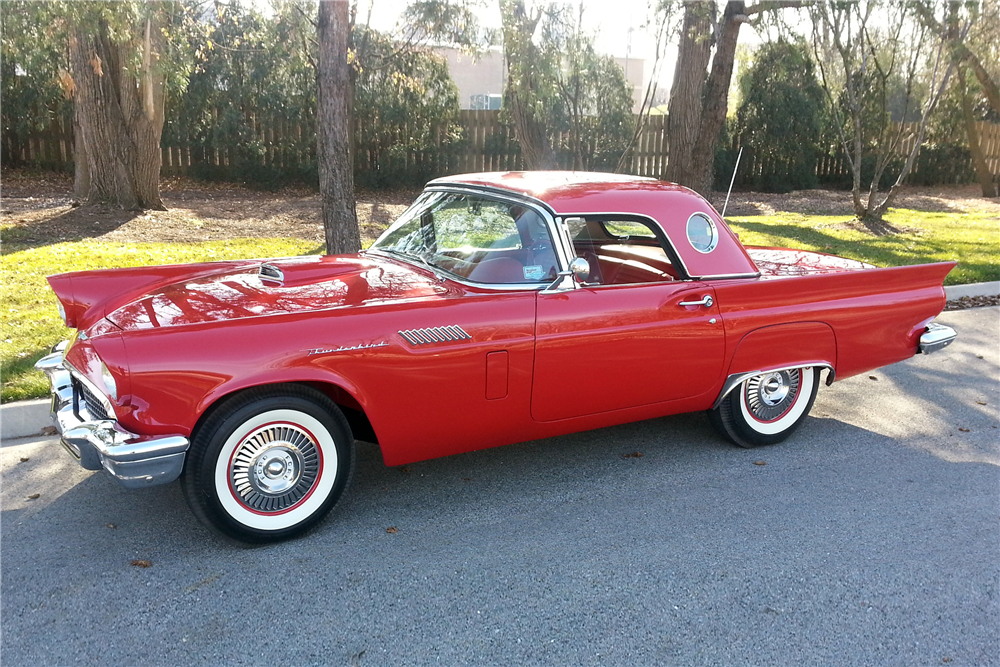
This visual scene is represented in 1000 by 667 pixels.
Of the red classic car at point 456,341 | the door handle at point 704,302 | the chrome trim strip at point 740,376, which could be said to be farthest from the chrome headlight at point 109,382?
the chrome trim strip at point 740,376

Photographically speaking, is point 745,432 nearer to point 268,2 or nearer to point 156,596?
point 156,596

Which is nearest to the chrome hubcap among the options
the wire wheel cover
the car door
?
the car door

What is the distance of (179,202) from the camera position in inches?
528

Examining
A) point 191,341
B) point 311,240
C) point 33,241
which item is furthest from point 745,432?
point 33,241

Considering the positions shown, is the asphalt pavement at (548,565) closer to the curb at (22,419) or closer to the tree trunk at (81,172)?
the curb at (22,419)

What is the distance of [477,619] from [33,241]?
8513 millimetres

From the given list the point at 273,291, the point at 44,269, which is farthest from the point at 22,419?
the point at 44,269

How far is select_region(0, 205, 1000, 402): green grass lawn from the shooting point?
5977 millimetres

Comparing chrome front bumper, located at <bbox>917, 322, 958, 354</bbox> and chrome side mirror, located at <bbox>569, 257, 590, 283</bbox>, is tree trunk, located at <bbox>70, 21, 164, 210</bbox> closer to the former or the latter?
chrome side mirror, located at <bbox>569, 257, 590, 283</bbox>

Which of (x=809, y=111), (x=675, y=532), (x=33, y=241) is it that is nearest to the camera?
(x=675, y=532)

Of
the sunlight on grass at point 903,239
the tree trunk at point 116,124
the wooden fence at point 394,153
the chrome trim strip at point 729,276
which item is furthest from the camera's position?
the wooden fence at point 394,153

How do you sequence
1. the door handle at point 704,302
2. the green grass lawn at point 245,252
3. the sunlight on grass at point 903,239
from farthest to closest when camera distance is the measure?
the sunlight on grass at point 903,239 < the green grass lawn at point 245,252 < the door handle at point 704,302

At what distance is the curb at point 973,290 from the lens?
877 cm

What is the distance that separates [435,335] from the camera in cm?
369
